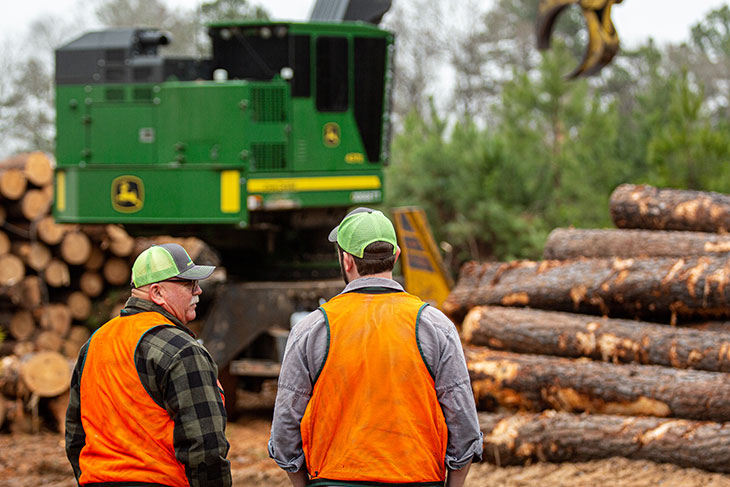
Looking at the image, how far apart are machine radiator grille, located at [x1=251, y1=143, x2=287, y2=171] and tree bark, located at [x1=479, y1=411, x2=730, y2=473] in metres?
3.44

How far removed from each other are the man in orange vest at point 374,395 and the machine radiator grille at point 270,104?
6175 mm

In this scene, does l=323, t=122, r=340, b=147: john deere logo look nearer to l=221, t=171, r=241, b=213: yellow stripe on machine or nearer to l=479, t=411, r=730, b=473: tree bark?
l=221, t=171, r=241, b=213: yellow stripe on machine

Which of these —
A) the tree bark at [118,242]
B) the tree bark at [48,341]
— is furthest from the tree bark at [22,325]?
the tree bark at [118,242]

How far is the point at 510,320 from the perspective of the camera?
7.96 meters

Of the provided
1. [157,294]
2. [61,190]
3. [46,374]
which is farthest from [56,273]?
[157,294]

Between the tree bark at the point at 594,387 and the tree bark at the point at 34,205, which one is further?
the tree bark at the point at 34,205

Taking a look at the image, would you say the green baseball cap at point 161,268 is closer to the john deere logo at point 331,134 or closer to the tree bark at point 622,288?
the tree bark at point 622,288

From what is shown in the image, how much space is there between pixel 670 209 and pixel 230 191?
4399 mm

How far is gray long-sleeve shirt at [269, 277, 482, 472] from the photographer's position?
301cm

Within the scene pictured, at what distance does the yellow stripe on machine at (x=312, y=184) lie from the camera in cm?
898

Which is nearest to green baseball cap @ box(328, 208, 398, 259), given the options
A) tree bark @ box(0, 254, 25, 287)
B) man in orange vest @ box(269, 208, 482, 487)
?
man in orange vest @ box(269, 208, 482, 487)

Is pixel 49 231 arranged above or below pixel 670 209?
below

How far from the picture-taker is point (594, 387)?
6.86m

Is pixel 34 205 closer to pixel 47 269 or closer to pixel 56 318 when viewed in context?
pixel 47 269
